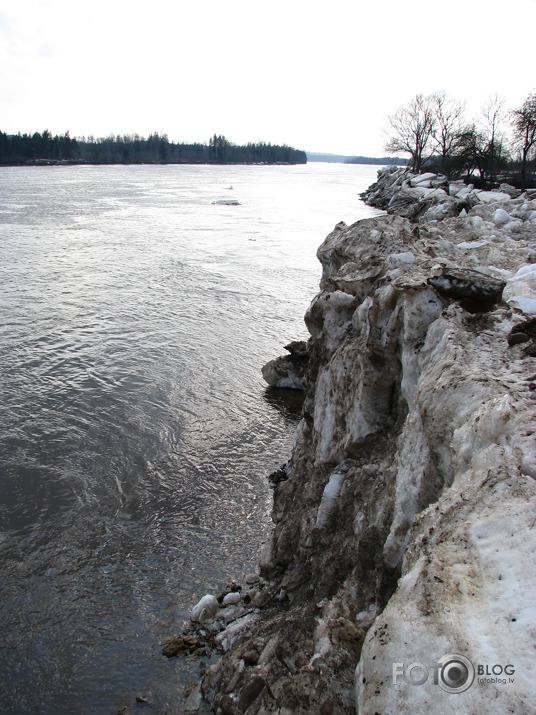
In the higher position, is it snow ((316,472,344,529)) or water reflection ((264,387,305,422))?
snow ((316,472,344,529))

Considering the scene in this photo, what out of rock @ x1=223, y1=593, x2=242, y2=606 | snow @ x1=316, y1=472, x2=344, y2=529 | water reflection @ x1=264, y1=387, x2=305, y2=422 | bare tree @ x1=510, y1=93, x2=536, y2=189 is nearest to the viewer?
snow @ x1=316, y1=472, x2=344, y2=529

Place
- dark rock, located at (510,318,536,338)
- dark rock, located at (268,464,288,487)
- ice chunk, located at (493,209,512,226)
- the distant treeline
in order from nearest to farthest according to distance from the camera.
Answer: dark rock, located at (510,318,536,338) < dark rock, located at (268,464,288,487) < ice chunk, located at (493,209,512,226) < the distant treeline

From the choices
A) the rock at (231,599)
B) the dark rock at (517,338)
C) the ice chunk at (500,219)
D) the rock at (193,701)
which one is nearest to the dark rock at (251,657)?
the rock at (193,701)

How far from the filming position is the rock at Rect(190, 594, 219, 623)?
26.1 feet

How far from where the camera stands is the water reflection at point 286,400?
14.7m

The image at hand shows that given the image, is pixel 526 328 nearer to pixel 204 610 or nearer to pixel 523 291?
pixel 523 291

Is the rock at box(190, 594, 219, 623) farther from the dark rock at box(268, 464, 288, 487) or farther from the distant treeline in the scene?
the distant treeline

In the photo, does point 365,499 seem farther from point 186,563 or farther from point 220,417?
point 220,417

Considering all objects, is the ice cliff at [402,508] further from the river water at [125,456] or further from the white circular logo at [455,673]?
the river water at [125,456]

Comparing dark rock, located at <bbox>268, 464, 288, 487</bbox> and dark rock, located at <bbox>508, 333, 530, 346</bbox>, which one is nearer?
dark rock, located at <bbox>508, 333, 530, 346</bbox>

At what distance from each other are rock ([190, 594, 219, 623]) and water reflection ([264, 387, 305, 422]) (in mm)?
6798

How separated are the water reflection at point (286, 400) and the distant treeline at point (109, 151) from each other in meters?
140

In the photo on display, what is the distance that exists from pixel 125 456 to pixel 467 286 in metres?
8.72

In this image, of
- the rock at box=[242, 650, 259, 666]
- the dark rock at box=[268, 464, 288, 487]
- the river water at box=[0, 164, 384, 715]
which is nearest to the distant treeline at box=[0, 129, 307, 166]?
the river water at box=[0, 164, 384, 715]
